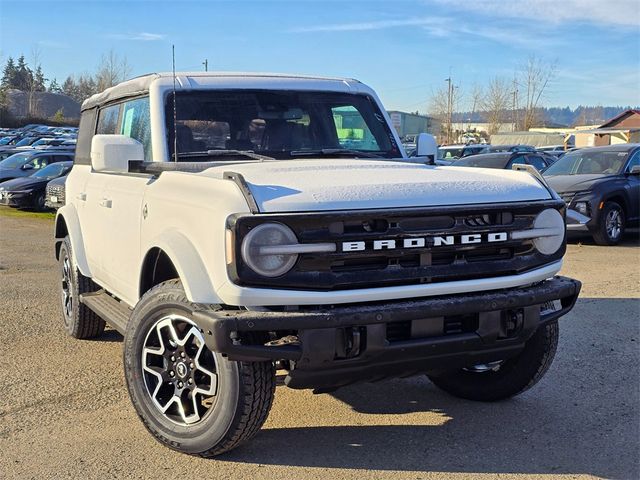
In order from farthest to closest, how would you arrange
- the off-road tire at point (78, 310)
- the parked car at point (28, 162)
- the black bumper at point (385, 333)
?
the parked car at point (28, 162) < the off-road tire at point (78, 310) < the black bumper at point (385, 333)

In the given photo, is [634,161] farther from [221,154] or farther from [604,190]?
[221,154]

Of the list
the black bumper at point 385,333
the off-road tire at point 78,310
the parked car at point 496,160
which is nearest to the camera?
the black bumper at point 385,333

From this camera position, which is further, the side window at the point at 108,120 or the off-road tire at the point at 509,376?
the side window at the point at 108,120

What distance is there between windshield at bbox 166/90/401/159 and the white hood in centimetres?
56

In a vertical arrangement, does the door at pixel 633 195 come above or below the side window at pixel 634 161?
below

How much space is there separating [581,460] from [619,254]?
314 inches

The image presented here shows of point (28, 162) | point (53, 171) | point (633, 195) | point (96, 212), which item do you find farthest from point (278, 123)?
point (28, 162)

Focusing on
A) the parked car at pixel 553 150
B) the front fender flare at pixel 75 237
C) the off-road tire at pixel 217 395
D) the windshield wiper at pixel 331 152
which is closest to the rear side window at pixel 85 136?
the front fender flare at pixel 75 237

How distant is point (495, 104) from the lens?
202 feet

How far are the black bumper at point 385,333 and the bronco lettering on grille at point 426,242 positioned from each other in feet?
0.88

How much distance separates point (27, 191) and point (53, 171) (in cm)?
106

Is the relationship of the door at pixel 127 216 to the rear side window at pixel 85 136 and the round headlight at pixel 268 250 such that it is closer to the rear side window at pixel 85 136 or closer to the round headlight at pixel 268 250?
the rear side window at pixel 85 136

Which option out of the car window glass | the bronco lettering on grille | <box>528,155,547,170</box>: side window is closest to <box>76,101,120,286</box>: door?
the bronco lettering on grille

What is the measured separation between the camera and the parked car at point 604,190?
11766 millimetres
